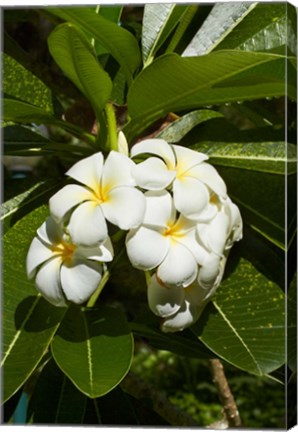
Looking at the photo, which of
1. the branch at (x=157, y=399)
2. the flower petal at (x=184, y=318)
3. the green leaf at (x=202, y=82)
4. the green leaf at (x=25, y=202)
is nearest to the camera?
the green leaf at (x=202, y=82)

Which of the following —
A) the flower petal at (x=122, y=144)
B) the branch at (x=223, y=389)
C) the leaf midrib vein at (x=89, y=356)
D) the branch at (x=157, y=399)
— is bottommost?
the branch at (x=157, y=399)

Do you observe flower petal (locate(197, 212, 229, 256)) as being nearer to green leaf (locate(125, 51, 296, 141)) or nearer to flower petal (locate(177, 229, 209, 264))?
flower petal (locate(177, 229, 209, 264))

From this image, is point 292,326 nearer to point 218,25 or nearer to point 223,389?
point 223,389

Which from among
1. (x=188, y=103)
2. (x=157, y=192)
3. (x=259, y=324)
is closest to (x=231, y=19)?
(x=188, y=103)

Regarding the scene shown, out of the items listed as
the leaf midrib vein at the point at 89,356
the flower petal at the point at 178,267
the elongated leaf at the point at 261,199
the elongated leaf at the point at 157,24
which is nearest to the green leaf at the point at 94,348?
the leaf midrib vein at the point at 89,356

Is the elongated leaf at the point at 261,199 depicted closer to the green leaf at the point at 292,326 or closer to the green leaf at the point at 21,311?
the green leaf at the point at 292,326

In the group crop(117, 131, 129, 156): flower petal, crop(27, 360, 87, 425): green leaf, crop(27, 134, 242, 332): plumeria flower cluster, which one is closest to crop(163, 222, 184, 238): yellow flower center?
crop(27, 134, 242, 332): plumeria flower cluster

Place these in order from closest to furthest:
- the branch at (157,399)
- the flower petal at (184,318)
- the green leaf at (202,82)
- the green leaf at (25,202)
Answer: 1. the green leaf at (202,82)
2. the flower petal at (184,318)
3. the green leaf at (25,202)
4. the branch at (157,399)
